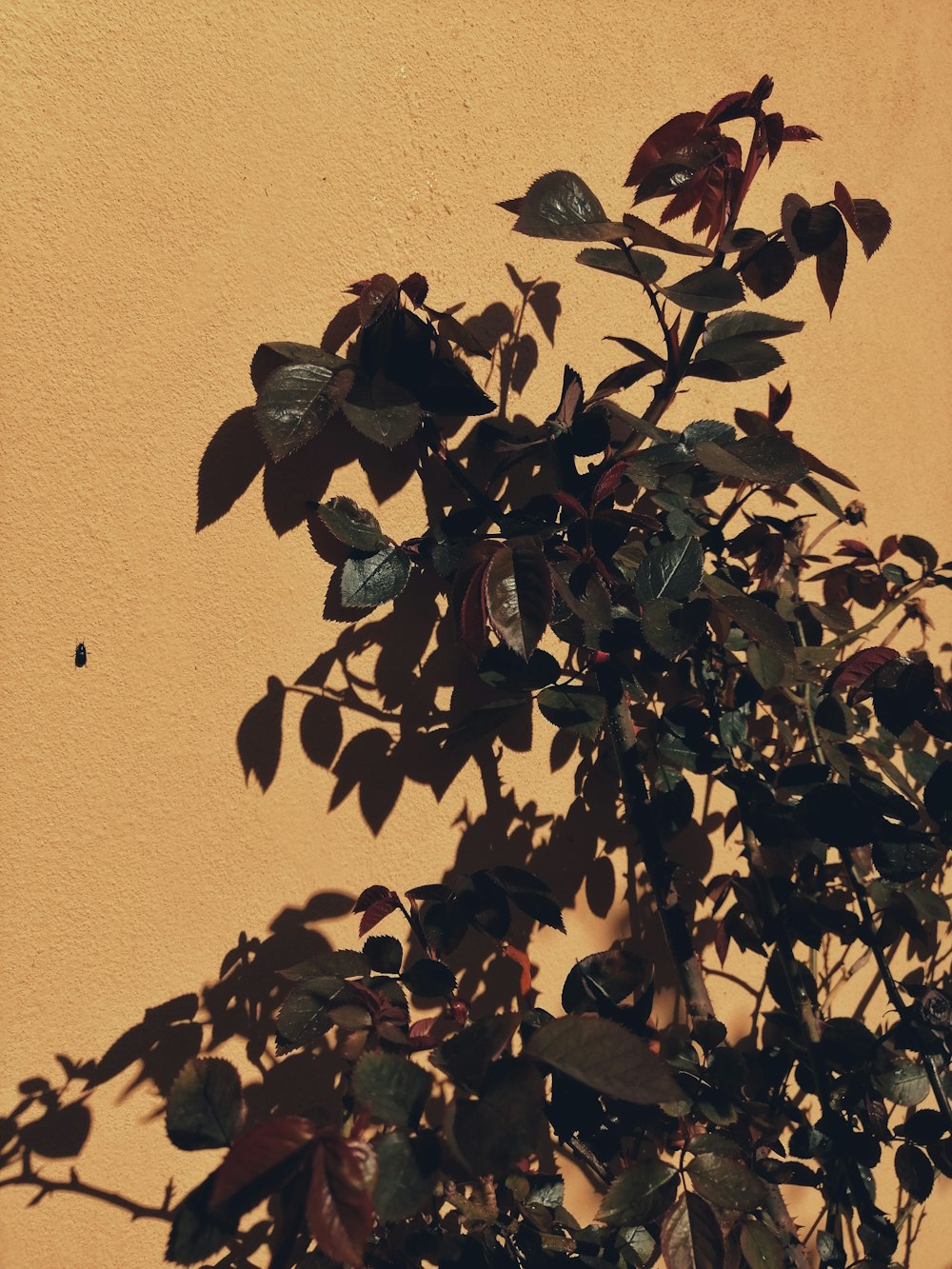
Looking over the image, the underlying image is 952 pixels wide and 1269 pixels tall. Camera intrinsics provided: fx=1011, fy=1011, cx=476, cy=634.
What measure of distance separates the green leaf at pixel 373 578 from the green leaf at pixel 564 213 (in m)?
0.35

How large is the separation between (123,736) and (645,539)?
25.7 inches

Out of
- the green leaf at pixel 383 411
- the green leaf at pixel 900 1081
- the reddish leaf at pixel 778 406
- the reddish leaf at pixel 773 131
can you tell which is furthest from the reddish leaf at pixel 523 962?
the reddish leaf at pixel 773 131

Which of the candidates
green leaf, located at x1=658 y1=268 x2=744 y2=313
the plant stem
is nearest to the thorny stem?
the plant stem

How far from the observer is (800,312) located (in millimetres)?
1622

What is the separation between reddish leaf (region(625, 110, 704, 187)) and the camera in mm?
1092

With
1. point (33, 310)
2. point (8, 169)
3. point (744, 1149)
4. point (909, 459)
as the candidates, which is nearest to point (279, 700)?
point (33, 310)

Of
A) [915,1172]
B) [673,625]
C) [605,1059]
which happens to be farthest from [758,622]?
[915,1172]

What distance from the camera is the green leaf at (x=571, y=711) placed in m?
1.12

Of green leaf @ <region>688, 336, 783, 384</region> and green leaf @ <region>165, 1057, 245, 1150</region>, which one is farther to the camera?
green leaf @ <region>688, 336, 783, 384</region>

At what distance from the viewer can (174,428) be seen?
1045mm

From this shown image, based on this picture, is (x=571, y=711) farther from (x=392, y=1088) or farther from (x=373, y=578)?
(x=392, y=1088)

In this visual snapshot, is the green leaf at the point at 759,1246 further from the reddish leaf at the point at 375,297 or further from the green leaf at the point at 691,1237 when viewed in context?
the reddish leaf at the point at 375,297

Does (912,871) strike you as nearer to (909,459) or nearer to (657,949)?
(657,949)

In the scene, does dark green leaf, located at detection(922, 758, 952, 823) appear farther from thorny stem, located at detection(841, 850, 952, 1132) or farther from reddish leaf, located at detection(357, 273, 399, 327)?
reddish leaf, located at detection(357, 273, 399, 327)
